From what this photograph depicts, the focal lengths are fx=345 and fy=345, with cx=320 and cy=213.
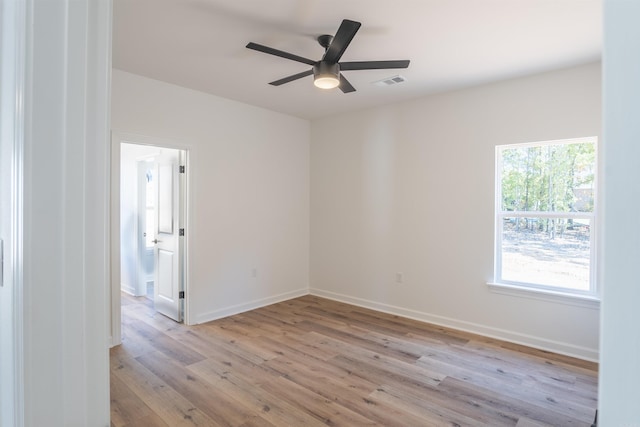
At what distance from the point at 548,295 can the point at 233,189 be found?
3716 mm

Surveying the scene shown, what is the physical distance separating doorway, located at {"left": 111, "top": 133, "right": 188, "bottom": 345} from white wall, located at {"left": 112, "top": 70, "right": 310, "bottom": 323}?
0.17 meters

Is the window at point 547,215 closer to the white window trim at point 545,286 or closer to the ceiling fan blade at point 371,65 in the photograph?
the white window trim at point 545,286

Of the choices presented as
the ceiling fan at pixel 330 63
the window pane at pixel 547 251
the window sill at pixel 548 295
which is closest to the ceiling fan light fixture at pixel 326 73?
the ceiling fan at pixel 330 63

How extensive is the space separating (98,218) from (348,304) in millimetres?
4525

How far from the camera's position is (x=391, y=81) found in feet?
11.9

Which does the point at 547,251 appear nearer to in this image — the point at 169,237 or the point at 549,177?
the point at 549,177

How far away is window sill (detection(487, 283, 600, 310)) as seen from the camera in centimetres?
319

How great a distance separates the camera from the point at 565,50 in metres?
2.90

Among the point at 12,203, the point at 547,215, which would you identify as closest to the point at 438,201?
the point at 547,215

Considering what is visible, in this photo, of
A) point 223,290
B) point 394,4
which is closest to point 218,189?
point 223,290

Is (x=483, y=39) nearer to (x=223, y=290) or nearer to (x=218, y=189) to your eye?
(x=218, y=189)

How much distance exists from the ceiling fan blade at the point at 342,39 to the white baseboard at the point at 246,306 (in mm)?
3234

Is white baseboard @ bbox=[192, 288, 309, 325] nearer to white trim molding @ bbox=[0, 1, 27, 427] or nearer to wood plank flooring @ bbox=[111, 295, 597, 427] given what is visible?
wood plank flooring @ bbox=[111, 295, 597, 427]

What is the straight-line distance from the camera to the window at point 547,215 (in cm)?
329
